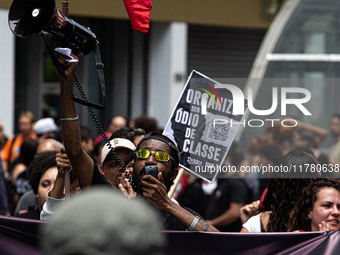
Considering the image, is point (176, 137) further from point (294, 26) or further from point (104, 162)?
point (294, 26)

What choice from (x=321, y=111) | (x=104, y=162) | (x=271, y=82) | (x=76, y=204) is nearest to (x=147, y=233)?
(x=76, y=204)

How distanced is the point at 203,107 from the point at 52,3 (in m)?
1.58

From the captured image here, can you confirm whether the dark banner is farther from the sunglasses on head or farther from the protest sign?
the protest sign

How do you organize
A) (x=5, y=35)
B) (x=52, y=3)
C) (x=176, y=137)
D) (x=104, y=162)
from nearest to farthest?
(x=52, y=3) < (x=104, y=162) < (x=176, y=137) < (x=5, y=35)

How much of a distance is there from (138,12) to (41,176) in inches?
55.0

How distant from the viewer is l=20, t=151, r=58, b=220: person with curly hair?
430cm

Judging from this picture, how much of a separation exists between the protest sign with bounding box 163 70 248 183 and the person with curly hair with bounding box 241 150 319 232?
389mm

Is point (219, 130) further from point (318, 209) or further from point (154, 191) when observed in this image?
point (154, 191)

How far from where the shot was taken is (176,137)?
4281mm

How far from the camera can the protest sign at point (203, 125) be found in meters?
4.26

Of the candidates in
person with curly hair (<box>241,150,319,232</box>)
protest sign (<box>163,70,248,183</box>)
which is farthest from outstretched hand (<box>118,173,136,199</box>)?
person with curly hair (<box>241,150,319,232</box>)

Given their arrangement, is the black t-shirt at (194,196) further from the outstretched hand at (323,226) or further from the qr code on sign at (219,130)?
the outstretched hand at (323,226)

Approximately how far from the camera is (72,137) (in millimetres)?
3219

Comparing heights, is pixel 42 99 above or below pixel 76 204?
below
